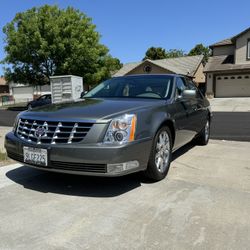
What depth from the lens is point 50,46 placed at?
85.2ft

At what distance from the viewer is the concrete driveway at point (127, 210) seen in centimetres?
291

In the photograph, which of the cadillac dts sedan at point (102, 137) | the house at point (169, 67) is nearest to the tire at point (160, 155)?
the cadillac dts sedan at point (102, 137)

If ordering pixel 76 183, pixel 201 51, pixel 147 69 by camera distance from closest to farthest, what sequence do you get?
pixel 76 183 → pixel 147 69 → pixel 201 51

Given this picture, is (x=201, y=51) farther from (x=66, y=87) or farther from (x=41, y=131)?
(x=41, y=131)

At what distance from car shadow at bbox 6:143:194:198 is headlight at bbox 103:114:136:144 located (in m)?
0.79

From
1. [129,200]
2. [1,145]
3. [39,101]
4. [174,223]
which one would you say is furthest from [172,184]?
[39,101]

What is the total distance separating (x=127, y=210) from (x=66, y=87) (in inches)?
609

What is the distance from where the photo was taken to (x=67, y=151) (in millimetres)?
3705

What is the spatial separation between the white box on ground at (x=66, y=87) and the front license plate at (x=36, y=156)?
14040 mm

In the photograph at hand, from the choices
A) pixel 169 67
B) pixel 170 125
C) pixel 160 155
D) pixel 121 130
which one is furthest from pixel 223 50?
pixel 121 130

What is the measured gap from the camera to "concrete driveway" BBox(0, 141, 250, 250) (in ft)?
9.53

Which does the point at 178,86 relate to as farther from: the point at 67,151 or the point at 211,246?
the point at 211,246

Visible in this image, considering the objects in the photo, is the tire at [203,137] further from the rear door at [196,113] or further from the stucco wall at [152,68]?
the stucco wall at [152,68]

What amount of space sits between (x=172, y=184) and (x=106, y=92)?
80.6 inches
